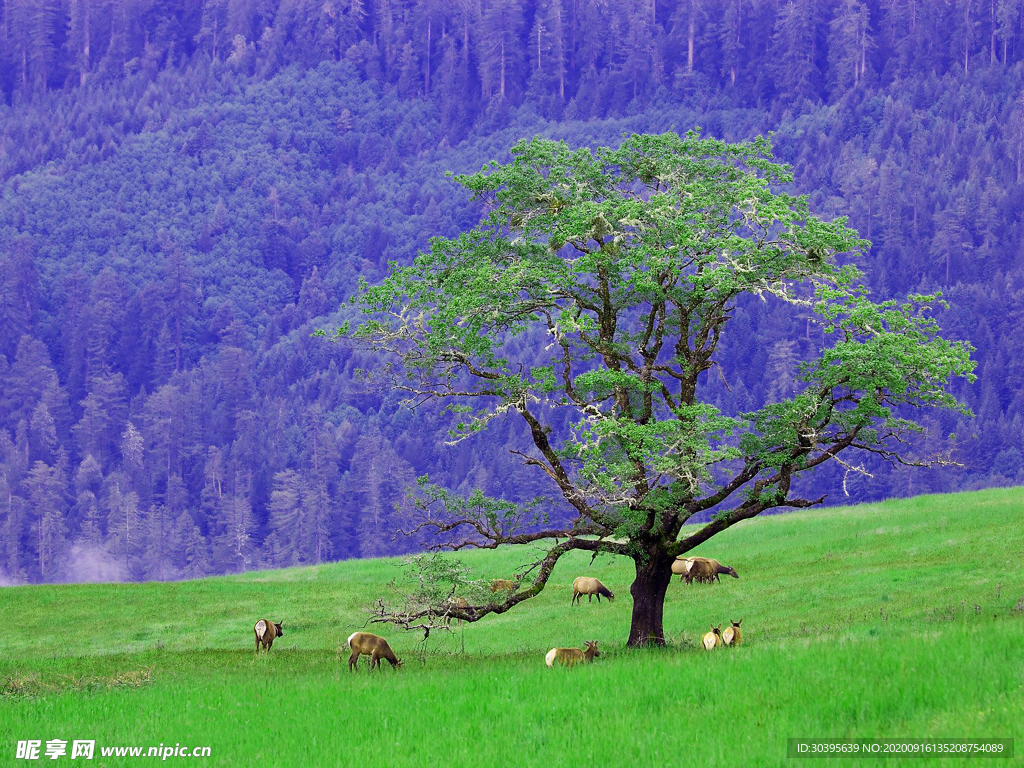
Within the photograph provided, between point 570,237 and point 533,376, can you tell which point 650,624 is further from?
point 570,237

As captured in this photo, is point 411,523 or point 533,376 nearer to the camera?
point 533,376

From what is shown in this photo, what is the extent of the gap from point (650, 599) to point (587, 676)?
7376mm

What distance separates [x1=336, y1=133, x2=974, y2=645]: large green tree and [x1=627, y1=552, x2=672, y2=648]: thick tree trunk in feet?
0.16

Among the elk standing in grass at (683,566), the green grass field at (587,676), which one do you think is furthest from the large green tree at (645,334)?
the elk standing in grass at (683,566)

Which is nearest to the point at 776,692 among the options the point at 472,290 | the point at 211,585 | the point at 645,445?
the point at 645,445

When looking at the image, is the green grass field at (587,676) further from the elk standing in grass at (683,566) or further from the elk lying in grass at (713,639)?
the elk lying in grass at (713,639)

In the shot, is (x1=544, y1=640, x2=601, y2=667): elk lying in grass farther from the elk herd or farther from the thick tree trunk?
the thick tree trunk

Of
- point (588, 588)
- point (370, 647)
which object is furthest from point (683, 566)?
point (370, 647)

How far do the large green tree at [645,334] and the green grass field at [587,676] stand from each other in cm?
340

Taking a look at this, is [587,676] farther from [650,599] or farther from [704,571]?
[704,571]

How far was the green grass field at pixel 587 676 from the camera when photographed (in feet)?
62.1

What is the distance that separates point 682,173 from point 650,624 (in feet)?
38.4

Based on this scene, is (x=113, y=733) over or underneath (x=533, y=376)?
underneath

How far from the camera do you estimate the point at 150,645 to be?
43.0 metres
